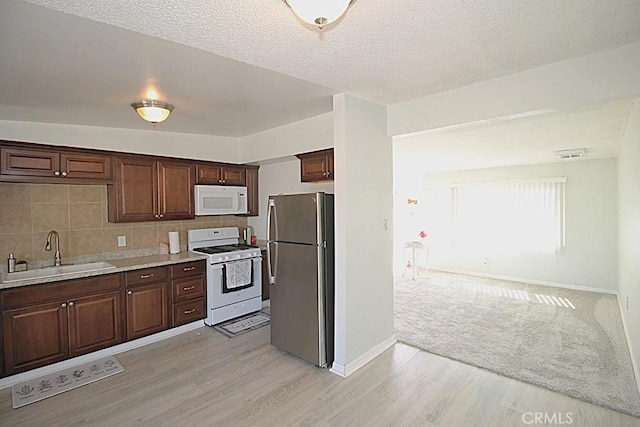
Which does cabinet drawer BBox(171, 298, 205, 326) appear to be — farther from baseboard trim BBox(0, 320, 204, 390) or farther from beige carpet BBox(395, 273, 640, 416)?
beige carpet BBox(395, 273, 640, 416)

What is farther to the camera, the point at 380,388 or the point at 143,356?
the point at 143,356

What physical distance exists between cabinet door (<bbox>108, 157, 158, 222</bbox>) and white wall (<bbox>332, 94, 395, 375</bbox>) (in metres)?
2.43

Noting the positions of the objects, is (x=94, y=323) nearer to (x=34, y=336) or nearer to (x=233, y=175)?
(x=34, y=336)

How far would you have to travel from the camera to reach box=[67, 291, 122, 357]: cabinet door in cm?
312

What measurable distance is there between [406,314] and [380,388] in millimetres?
1949

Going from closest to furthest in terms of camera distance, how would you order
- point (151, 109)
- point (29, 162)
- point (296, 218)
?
point (151, 109) < point (29, 162) < point (296, 218)

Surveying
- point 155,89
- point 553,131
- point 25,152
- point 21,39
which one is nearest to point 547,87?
point 553,131

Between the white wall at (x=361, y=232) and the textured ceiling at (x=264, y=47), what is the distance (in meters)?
0.32

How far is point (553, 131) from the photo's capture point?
3.78 m

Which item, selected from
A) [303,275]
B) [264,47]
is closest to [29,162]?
[264,47]

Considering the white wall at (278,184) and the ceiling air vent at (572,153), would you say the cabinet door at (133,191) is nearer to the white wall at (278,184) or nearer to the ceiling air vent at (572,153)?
the white wall at (278,184)

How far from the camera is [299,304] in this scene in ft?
10.7

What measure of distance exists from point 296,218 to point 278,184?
5.90 ft

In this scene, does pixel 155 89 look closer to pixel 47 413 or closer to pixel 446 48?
pixel 446 48
